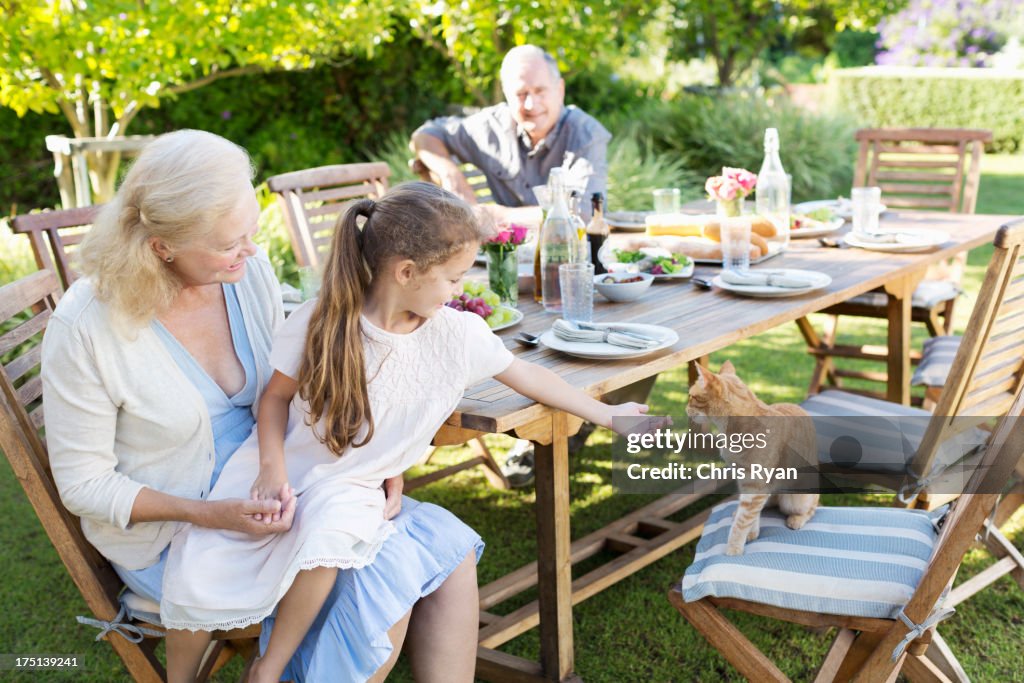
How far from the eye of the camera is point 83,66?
16.8 feet

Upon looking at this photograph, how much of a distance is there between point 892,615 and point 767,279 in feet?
3.97

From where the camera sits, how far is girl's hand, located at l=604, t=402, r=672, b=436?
2057mm

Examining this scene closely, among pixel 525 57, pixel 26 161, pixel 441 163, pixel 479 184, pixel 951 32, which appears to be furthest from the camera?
pixel 951 32

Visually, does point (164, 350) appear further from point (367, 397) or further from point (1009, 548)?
point (1009, 548)

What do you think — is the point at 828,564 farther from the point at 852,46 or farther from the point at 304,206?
the point at 852,46

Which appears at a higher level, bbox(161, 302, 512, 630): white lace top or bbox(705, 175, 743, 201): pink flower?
bbox(705, 175, 743, 201): pink flower

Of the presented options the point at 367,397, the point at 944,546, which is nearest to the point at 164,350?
the point at 367,397

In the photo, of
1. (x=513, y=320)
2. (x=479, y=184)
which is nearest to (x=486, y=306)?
(x=513, y=320)

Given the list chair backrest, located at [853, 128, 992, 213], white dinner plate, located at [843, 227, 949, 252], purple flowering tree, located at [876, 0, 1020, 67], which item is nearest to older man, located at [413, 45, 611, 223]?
white dinner plate, located at [843, 227, 949, 252]

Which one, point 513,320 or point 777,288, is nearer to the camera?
point 513,320

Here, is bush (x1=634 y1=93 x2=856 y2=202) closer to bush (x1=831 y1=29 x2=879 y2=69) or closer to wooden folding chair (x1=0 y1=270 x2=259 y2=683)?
wooden folding chair (x1=0 y1=270 x2=259 y2=683)

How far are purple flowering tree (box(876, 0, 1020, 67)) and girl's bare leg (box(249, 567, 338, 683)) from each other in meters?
17.1

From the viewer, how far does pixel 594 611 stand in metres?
2.95

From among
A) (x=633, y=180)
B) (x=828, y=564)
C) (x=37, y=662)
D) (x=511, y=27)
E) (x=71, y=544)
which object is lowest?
(x=37, y=662)
